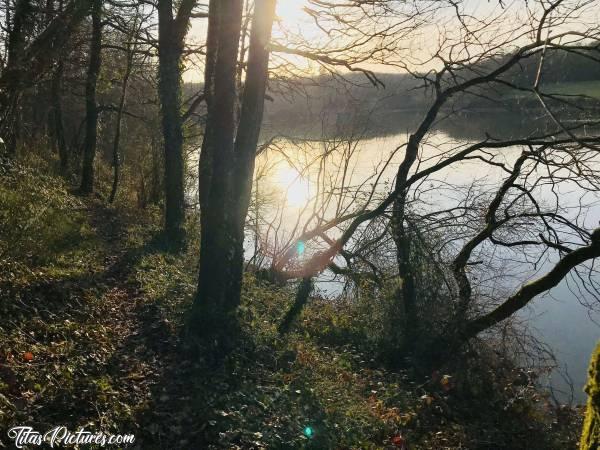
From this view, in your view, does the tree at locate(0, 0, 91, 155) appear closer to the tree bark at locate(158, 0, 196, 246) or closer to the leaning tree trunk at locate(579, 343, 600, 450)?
the tree bark at locate(158, 0, 196, 246)

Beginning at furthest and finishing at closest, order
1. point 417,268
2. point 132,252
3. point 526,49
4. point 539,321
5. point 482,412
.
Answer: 1. point 539,321
2. point 132,252
3. point 417,268
4. point 526,49
5. point 482,412

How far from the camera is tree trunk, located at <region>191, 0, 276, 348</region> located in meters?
7.34

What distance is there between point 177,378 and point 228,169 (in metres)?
3.02

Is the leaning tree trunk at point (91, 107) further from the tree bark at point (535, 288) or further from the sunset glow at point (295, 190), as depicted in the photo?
the tree bark at point (535, 288)

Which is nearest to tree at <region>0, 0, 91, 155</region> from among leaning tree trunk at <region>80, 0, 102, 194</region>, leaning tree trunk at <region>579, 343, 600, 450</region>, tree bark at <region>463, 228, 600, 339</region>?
leaning tree trunk at <region>80, 0, 102, 194</region>

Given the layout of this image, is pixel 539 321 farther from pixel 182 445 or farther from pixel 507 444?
pixel 182 445

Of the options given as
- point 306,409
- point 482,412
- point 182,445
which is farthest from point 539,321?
point 182,445

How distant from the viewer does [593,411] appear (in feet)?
8.19

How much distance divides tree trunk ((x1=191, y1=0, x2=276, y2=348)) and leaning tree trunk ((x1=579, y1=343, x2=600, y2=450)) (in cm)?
541

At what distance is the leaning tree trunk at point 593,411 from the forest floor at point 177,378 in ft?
11.4

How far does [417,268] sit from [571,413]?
3319 millimetres

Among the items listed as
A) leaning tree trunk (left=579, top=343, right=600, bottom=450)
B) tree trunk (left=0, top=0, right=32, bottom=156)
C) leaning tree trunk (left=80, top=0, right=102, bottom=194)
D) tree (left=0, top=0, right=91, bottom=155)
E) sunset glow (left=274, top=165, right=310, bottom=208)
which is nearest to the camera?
leaning tree trunk (left=579, top=343, right=600, bottom=450)

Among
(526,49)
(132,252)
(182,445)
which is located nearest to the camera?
(182,445)

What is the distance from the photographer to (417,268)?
31.4 feet
